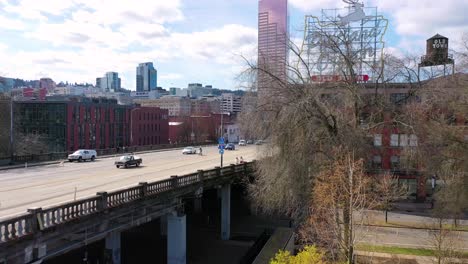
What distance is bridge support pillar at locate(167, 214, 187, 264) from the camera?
83.8 ft

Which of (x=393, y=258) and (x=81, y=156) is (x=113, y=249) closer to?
(x=393, y=258)

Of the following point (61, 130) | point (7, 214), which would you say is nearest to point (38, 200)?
point (7, 214)

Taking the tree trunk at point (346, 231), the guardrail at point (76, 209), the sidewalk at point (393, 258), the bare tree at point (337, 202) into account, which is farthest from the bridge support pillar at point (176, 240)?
the sidewalk at point (393, 258)

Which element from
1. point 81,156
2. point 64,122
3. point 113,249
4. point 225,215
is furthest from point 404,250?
point 64,122

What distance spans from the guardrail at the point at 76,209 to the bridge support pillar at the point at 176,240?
211 centimetres

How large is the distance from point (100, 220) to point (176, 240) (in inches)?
343

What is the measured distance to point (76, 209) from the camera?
16219 millimetres

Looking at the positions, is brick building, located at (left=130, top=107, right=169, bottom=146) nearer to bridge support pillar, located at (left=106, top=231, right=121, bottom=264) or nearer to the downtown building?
the downtown building

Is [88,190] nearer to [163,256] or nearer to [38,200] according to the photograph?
[38,200]

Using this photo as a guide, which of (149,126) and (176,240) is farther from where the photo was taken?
(149,126)

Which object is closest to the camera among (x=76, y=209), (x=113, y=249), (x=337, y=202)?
(x=76, y=209)

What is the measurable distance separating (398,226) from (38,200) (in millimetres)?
31484

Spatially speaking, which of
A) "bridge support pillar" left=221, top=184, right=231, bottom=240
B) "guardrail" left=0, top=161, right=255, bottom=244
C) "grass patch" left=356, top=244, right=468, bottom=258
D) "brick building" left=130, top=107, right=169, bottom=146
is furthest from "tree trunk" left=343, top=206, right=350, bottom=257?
"brick building" left=130, top=107, right=169, bottom=146

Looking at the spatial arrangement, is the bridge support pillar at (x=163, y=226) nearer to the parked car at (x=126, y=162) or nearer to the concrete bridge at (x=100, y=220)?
the concrete bridge at (x=100, y=220)
